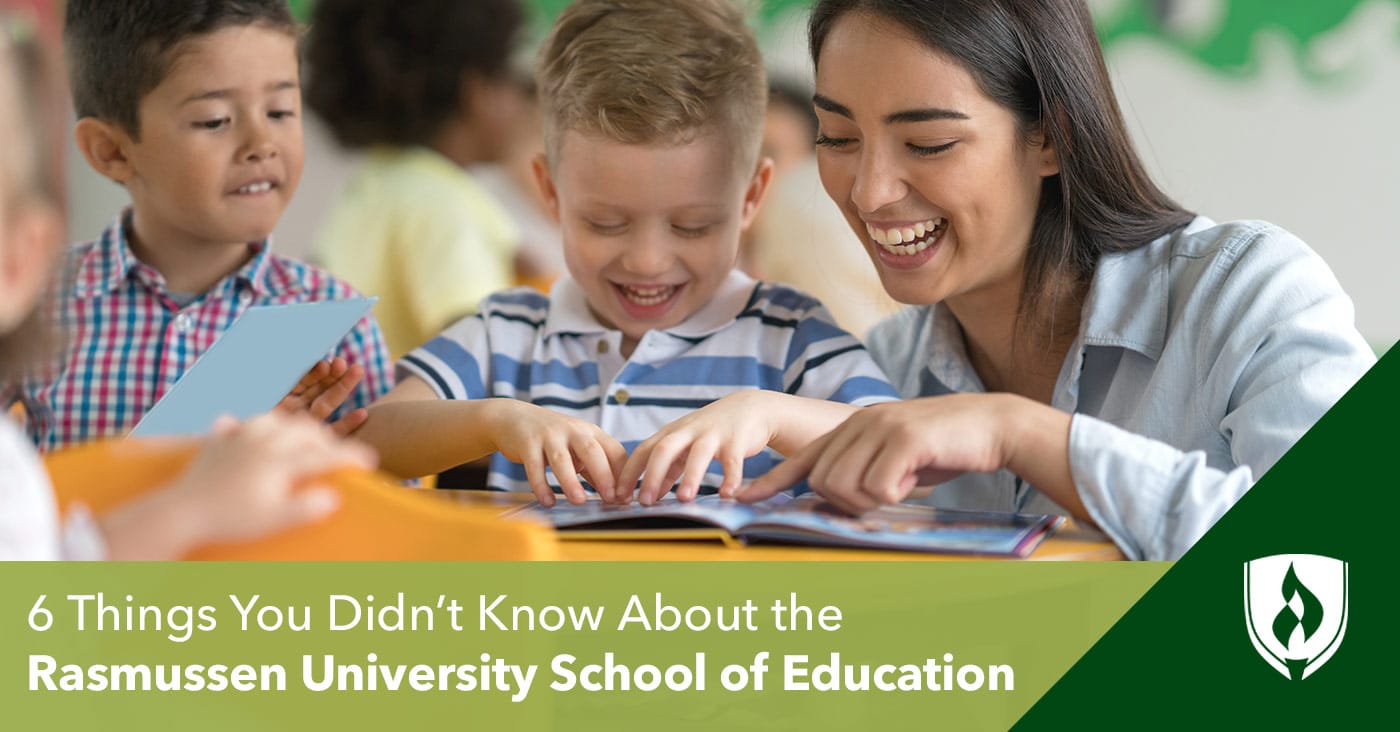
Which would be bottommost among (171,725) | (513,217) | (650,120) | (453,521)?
(171,725)

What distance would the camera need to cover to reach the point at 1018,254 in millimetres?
1352

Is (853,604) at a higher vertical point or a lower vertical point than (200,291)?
lower

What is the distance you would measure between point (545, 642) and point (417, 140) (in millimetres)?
2561

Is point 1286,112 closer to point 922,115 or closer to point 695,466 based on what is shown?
point 922,115

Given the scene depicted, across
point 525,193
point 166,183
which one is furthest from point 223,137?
point 525,193

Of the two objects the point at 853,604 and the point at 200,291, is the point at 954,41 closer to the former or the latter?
the point at 853,604

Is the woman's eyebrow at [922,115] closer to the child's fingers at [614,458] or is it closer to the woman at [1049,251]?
the woman at [1049,251]

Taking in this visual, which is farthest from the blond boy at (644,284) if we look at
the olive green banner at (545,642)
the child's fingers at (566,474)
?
the olive green banner at (545,642)

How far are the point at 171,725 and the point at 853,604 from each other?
395 mm

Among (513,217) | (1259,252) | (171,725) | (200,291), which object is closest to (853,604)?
(171,725)

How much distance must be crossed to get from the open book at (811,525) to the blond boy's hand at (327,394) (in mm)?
388

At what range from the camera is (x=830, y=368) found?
52.6 inches

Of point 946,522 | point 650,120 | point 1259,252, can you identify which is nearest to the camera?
point 946,522

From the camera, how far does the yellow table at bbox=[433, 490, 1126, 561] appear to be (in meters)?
0.83
